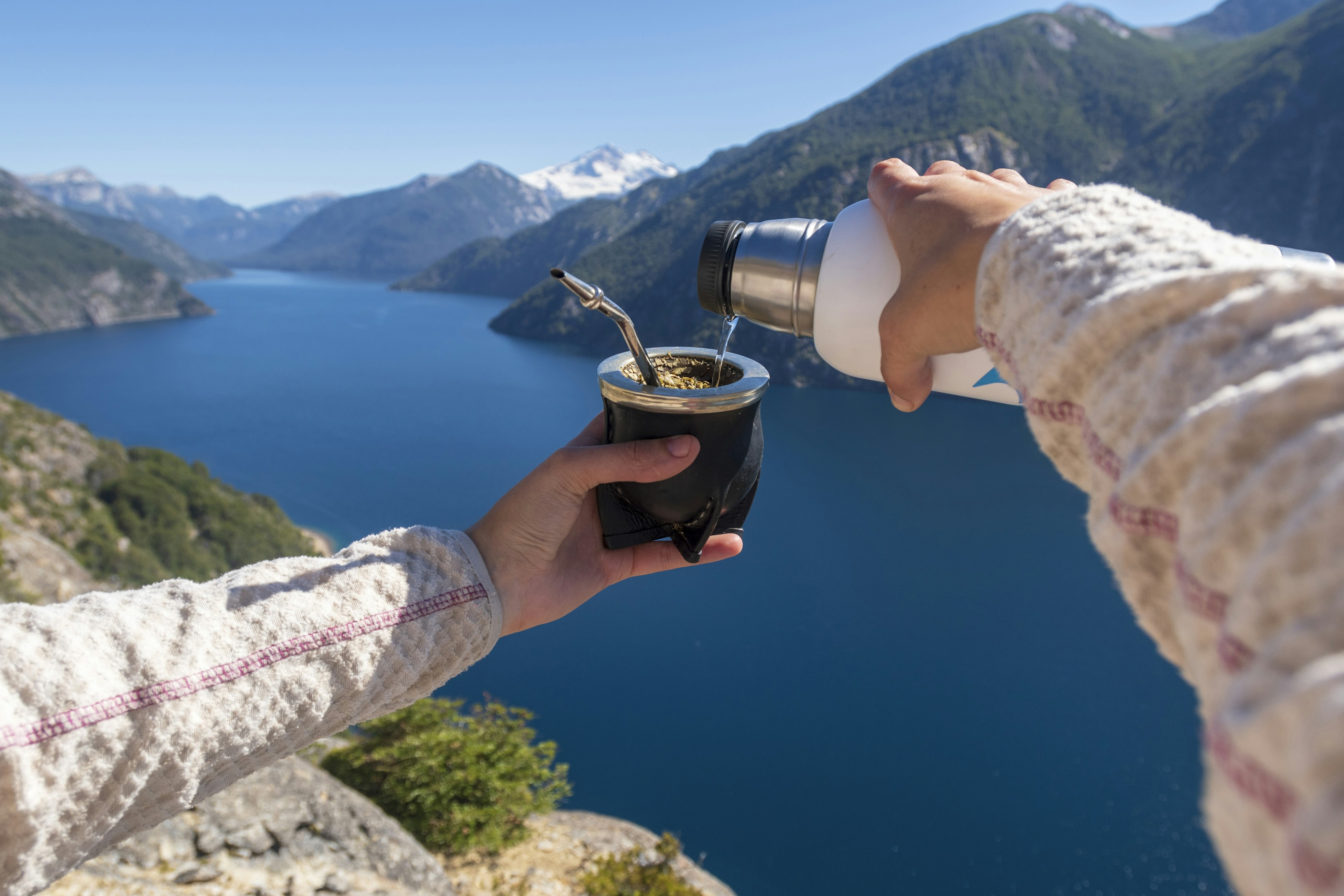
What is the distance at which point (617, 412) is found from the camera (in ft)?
3.75

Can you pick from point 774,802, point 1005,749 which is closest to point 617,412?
point 774,802

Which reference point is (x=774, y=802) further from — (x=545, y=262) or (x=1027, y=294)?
(x=545, y=262)

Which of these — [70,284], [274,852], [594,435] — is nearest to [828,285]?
[594,435]

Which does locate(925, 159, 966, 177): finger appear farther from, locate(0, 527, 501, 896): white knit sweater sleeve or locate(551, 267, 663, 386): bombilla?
locate(0, 527, 501, 896): white knit sweater sleeve

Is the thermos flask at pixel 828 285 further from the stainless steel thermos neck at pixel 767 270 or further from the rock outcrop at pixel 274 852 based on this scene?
the rock outcrop at pixel 274 852

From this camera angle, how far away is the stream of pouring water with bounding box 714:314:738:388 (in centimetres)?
124

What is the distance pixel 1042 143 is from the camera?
53625 mm

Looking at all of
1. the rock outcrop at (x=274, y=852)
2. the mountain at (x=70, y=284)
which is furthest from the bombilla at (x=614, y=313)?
the mountain at (x=70, y=284)

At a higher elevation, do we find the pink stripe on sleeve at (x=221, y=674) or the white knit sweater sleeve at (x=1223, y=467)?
the white knit sweater sleeve at (x=1223, y=467)

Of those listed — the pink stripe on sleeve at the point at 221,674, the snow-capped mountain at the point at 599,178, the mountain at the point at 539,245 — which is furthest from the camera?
the snow-capped mountain at the point at 599,178

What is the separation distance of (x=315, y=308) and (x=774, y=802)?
7700cm

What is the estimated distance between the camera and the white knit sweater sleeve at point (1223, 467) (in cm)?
30

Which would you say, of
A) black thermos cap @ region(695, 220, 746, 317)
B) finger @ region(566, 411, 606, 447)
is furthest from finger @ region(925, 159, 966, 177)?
finger @ region(566, 411, 606, 447)

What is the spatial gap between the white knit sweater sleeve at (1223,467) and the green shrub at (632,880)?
643 centimetres
